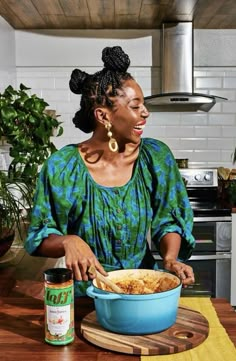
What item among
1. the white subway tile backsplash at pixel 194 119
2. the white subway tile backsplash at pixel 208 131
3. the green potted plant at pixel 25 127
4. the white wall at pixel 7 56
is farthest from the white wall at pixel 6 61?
the white subway tile backsplash at pixel 208 131

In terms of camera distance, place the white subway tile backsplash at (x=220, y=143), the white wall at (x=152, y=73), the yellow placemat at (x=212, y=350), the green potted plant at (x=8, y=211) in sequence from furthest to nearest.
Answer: the white subway tile backsplash at (x=220, y=143)
the white wall at (x=152, y=73)
the green potted plant at (x=8, y=211)
the yellow placemat at (x=212, y=350)

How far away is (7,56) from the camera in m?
3.56

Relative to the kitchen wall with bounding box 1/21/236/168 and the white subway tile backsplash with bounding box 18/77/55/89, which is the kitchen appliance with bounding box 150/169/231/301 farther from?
the white subway tile backsplash with bounding box 18/77/55/89

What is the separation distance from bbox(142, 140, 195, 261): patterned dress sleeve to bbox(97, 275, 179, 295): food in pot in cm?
20

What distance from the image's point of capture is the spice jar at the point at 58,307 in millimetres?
987

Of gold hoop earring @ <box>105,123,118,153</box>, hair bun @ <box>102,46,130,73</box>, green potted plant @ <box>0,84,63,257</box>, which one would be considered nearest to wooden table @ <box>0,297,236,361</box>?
gold hoop earring @ <box>105,123,118,153</box>

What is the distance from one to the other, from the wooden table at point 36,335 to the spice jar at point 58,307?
0.9 inches

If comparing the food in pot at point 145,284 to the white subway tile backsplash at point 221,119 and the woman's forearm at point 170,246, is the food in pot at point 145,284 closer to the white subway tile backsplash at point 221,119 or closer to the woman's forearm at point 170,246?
the woman's forearm at point 170,246

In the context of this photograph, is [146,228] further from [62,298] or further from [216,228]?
[216,228]

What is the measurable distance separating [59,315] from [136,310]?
155 millimetres

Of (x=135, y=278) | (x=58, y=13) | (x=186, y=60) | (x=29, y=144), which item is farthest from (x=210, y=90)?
(x=135, y=278)

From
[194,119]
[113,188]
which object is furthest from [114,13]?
[113,188]

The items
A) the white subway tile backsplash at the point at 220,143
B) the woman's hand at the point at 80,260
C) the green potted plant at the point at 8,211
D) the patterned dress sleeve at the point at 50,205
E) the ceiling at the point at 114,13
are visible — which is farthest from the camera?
the white subway tile backsplash at the point at 220,143

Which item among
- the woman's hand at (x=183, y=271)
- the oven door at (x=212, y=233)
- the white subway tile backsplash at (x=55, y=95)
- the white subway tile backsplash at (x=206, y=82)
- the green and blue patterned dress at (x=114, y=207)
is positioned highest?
the white subway tile backsplash at (x=206, y=82)
